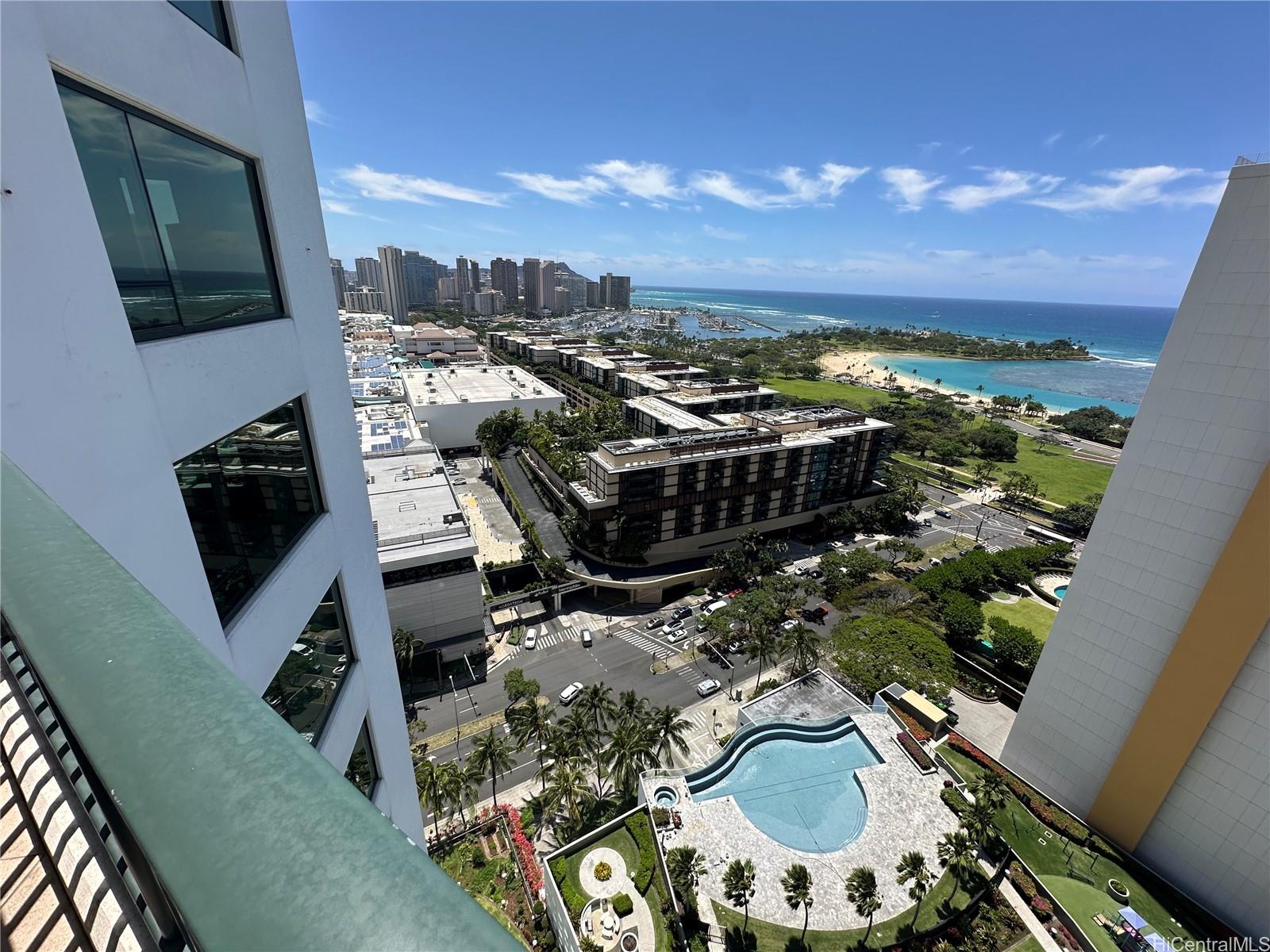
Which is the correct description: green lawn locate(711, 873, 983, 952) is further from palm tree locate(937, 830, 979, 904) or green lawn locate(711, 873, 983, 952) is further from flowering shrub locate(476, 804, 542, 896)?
flowering shrub locate(476, 804, 542, 896)

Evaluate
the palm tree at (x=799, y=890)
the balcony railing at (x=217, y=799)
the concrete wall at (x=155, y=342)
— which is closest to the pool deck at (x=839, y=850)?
the palm tree at (x=799, y=890)

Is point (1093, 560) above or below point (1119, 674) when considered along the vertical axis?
above

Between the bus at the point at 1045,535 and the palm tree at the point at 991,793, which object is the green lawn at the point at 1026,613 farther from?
the palm tree at the point at 991,793

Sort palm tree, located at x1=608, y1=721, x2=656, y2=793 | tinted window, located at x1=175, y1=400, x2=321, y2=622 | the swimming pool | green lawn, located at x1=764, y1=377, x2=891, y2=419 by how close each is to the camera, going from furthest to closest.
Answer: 1. green lawn, located at x1=764, y1=377, x2=891, y2=419
2. palm tree, located at x1=608, y1=721, x2=656, y2=793
3. the swimming pool
4. tinted window, located at x1=175, y1=400, x2=321, y2=622

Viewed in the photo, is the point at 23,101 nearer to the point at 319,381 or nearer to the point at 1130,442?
the point at 319,381

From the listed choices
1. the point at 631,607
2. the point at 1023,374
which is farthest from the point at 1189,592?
the point at 1023,374

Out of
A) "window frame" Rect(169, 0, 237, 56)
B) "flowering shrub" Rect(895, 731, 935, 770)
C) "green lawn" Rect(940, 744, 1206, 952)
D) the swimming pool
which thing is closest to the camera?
"window frame" Rect(169, 0, 237, 56)

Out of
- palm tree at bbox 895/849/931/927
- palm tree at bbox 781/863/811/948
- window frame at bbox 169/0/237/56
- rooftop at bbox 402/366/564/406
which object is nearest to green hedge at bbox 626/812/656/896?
palm tree at bbox 781/863/811/948
